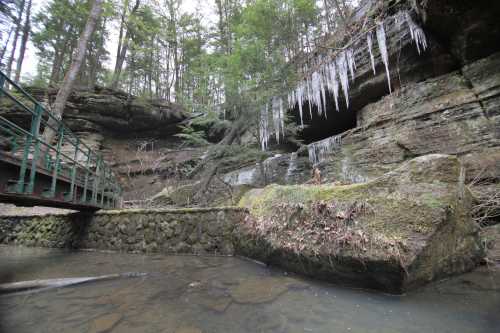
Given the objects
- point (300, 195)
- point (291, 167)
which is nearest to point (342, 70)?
point (291, 167)

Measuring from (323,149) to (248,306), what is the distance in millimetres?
7363

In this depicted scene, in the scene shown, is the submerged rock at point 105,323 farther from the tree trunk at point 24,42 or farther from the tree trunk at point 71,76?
the tree trunk at point 24,42

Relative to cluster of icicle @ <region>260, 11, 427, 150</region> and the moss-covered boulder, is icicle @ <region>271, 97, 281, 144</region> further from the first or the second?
the moss-covered boulder

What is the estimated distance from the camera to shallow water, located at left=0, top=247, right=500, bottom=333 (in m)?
2.04

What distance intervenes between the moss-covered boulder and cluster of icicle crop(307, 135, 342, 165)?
17.8 feet

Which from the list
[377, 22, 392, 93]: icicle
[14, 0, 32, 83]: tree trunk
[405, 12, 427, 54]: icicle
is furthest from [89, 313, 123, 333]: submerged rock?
[14, 0, 32, 83]: tree trunk

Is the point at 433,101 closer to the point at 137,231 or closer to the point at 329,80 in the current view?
the point at 329,80

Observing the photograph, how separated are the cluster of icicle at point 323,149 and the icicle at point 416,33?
363 centimetres

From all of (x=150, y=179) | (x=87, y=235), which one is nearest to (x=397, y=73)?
(x=87, y=235)

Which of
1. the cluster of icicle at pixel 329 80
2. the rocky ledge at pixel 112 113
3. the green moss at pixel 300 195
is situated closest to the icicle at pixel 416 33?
the cluster of icicle at pixel 329 80

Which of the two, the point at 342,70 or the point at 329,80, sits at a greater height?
the point at 342,70

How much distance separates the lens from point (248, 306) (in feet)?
8.22

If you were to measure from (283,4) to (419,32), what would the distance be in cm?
583

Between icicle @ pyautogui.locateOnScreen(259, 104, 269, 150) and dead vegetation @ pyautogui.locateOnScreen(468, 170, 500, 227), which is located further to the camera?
icicle @ pyautogui.locateOnScreen(259, 104, 269, 150)
